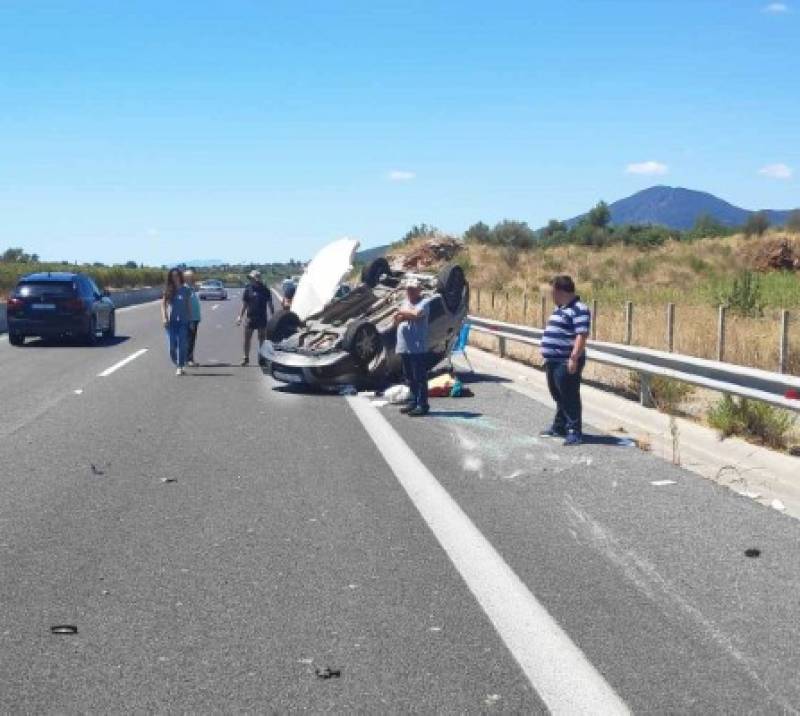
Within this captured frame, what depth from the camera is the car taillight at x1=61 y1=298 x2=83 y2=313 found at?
2342 cm

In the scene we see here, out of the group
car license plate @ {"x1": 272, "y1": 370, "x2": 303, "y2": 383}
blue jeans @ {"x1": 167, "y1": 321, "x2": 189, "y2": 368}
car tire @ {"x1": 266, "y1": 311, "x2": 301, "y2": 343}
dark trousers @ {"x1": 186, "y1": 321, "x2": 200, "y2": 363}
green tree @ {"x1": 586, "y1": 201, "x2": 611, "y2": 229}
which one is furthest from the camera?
green tree @ {"x1": 586, "y1": 201, "x2": 611, "y2": 229}

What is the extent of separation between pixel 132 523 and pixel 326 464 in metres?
2.52

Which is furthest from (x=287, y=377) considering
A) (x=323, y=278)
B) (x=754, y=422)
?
(x=754, y=422)

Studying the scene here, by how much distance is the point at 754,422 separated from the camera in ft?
32.8

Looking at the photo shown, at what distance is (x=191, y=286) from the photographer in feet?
58.2

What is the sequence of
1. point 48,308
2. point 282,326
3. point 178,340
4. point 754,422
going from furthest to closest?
point 48,308 → point 178,340 → point 282,326 → point 754,422

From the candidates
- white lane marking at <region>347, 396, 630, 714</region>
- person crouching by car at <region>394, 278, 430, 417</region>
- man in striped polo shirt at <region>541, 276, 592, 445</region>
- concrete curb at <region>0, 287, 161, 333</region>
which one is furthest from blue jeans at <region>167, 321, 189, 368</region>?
concrete curb at <region>0, 287, 161, 333</region>

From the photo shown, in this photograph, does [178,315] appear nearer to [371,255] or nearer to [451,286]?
[451,286]

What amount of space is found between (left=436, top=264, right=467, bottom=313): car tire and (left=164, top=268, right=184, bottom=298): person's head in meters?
4.39

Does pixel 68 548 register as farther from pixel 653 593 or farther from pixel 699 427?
pixel 699 427

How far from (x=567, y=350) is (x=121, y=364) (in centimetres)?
1118

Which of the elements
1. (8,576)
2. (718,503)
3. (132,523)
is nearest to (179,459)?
(132,523)

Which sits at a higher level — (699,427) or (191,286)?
(191,286)

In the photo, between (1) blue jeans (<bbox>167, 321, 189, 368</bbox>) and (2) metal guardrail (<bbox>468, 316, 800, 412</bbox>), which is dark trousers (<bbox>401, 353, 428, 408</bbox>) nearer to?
(2) metal guardrail (<bbox>468, 316, 800, 412</bbox>)
